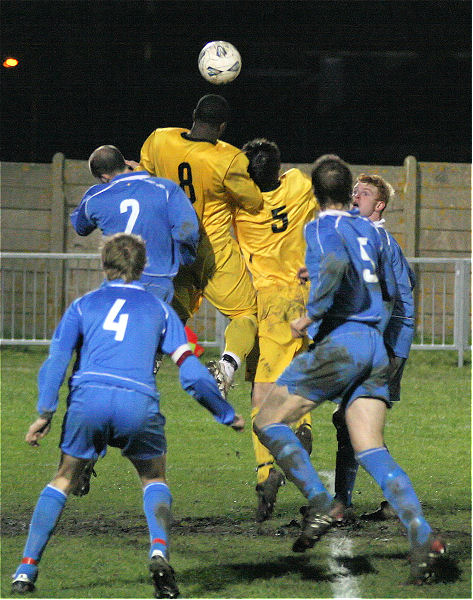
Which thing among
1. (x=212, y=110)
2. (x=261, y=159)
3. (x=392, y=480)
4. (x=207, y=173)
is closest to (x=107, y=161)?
(x=207, y=173)

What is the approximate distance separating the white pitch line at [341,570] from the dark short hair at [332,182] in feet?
6.17

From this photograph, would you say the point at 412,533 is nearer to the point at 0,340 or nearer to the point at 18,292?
the point at 0,340

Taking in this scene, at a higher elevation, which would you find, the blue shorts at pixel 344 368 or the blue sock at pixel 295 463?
the blue shorts at pixel 344 368

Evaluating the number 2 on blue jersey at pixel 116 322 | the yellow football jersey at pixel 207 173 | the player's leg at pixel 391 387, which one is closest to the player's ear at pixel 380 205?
the player's leg at pixel 391 387

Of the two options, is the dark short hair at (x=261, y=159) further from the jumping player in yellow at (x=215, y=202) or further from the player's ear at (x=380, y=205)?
the player's ear at (x=380, y=205)

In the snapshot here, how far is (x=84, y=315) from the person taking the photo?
5.30 m

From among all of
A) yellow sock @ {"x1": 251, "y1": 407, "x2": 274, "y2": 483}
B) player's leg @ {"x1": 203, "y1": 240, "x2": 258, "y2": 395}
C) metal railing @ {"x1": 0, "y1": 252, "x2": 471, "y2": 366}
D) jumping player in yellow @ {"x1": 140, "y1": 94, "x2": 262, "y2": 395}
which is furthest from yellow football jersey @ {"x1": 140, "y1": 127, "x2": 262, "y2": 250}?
metal railing @ {"x1": 0, "y1": 252, "x2": 471, "y2": 366}

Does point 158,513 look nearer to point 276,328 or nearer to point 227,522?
point 227,522

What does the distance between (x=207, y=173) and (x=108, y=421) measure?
2486 mm

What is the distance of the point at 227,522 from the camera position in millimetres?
6871

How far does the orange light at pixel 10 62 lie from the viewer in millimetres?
19516

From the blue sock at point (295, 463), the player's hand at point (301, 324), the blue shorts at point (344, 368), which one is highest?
the player's hand at point (301, 324)

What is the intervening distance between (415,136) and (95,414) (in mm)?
17049

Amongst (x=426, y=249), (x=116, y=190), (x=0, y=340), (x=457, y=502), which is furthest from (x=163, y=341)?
(x=426, y=249)
